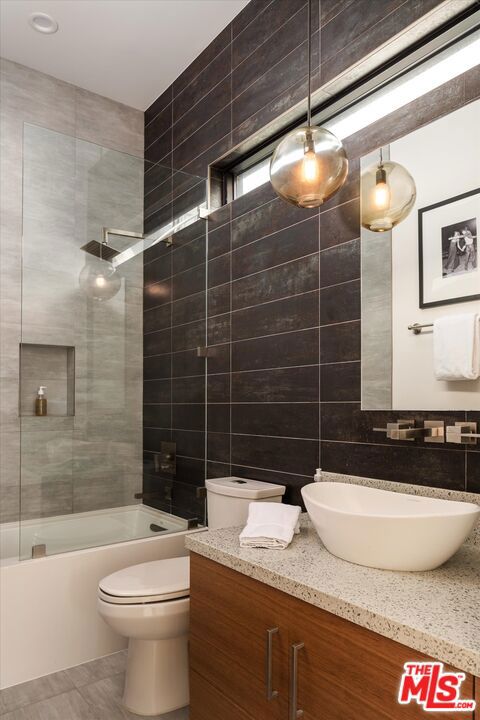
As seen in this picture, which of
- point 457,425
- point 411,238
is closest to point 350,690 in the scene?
point 457,425

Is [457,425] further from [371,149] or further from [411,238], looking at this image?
[371,149]

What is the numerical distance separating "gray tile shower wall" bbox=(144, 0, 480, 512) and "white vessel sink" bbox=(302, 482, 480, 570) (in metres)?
0.37

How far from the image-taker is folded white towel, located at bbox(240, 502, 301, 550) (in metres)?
1.54

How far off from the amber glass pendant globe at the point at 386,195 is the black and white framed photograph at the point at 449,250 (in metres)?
0.07

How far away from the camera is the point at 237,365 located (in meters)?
2.70

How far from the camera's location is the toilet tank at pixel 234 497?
226 cm

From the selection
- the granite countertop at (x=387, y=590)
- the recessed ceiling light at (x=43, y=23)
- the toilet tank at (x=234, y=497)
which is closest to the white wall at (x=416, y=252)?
the granite countertop at (x=387, y=590)

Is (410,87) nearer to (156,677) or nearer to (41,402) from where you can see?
(41,402)

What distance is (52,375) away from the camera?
2580 mm

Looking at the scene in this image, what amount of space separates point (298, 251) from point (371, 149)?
1.74ft

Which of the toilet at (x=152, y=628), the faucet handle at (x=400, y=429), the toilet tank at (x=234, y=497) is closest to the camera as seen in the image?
the faucet handle at (x=400, y=429)

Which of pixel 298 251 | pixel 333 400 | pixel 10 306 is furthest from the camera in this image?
pixel 10 306

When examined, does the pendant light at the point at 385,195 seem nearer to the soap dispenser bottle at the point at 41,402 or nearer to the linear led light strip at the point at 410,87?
the linear led light strip at the point at 410,87

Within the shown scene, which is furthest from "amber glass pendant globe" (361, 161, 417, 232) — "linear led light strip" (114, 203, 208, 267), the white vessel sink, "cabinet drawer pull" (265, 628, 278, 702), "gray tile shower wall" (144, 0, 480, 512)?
"cabinet drawer pull" (265, 628, 278, 702)
